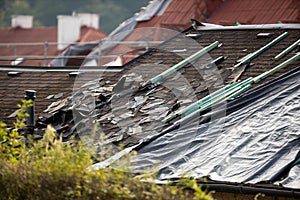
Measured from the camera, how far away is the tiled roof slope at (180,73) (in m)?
10.8

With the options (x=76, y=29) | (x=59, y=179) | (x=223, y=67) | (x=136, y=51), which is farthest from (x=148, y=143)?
(x=76, y=29)

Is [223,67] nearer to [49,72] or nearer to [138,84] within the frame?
[138,84]

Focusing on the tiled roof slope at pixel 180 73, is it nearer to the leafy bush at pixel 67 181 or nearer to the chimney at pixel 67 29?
the leafy bush at pixel 67 181

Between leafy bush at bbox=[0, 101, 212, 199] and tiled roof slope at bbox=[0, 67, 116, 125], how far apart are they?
5.33 m

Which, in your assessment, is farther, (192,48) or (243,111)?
(192,48)

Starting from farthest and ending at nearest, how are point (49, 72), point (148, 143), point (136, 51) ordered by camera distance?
point (136, 51), point (49, 72), point (148, 143)

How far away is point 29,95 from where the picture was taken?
35.2ft

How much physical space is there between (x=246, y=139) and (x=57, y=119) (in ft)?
11.5

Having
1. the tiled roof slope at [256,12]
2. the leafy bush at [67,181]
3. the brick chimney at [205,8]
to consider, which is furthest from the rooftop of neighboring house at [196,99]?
the brick chimney at [205,8]

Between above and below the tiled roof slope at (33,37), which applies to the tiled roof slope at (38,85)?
below

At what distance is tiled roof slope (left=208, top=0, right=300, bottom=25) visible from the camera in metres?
23.7

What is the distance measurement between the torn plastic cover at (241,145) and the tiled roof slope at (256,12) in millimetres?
13210

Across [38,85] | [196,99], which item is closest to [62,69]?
[38,85]

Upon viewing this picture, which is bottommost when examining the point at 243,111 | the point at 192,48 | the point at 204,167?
the point at 204,167
